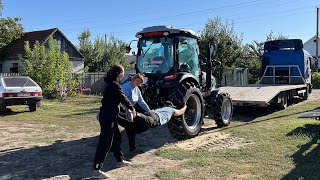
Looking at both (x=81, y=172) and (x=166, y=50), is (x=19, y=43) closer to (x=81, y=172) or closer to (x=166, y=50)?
(x=166, y=50)

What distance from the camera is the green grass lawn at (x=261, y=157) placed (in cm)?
593

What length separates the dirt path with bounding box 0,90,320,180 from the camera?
6.19m

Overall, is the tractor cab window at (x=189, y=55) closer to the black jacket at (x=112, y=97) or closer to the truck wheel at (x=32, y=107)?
the black jacket at (x=112, y=97)

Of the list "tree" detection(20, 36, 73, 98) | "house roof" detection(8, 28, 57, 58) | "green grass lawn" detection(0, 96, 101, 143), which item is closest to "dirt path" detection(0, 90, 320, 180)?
"green grass lawn" detection(0, 96, 101, 143)

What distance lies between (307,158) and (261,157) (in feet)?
2.63

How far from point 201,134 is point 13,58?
30116 millimetres

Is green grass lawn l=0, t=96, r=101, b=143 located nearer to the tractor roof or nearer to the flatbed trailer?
the tractor roof

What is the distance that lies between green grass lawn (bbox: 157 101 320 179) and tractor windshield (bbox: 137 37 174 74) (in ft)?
7.71

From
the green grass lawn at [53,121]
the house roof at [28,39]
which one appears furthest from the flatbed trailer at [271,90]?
the house roof at [28,39]

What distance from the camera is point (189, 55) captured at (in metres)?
9.59

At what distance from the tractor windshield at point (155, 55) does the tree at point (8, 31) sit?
96.5 ft

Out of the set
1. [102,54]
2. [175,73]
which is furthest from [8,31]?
[175,73]

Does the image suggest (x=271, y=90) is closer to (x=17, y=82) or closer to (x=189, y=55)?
(x=189, y=55)

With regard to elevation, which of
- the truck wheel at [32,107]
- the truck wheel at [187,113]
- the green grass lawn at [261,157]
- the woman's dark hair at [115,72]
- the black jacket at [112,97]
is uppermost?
the woman's dark hair at [115,72]
